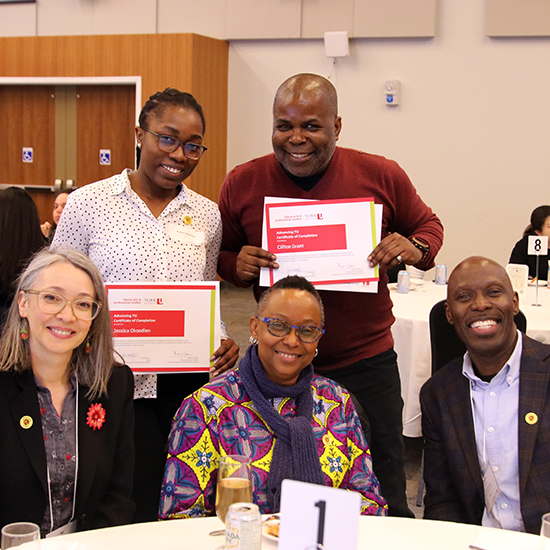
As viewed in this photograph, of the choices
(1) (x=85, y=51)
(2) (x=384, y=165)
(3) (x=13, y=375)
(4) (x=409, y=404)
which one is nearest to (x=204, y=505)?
(3) (x=13, y=375)

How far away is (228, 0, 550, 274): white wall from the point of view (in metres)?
8.62

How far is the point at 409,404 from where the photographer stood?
4539mm

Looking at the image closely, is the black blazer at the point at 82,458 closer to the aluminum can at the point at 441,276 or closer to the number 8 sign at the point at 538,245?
the number 8 sign at the point at 538,245

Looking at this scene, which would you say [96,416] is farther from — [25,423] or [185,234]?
[185,234]

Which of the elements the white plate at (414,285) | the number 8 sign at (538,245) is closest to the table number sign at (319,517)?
the white plate at (414,285)

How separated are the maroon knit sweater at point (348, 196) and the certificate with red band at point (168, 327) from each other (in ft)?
0.74

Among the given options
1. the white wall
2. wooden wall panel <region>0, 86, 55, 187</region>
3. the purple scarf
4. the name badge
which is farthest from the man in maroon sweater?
wooden wall panel <region>0, 86, 55, 187</region>

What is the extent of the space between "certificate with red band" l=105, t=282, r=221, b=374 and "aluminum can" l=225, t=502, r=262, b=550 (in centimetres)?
116

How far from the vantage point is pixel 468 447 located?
2.35 m

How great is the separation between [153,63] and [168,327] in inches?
284

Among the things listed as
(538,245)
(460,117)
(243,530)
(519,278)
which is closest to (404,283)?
(519,278)

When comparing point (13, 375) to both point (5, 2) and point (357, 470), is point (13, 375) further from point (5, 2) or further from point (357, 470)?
point (5, 2)

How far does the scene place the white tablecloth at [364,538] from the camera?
1.71 metres

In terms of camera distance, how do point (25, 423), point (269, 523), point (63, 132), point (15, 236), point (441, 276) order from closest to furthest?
point (269, 523) → point (25, 423) → point (15, 236) → point (441, 276) → point (63, 132)
